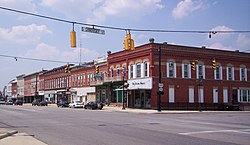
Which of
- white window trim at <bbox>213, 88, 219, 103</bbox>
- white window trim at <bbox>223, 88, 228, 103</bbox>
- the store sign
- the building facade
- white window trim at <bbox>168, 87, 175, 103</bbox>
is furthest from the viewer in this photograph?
the building facade

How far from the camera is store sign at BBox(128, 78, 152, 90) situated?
47775mm

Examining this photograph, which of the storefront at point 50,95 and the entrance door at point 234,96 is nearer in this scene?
the entrance door at point 234,96

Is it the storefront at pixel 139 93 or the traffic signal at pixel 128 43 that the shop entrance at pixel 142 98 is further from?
the traffic signal at pixel 128 43

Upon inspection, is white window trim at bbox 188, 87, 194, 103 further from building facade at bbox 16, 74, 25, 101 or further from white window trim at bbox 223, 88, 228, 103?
building facade at bbox 16, 74, 25, 101

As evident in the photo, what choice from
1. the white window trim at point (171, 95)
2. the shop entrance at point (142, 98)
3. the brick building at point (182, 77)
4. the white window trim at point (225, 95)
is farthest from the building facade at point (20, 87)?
the white window trim at point (225, 95)

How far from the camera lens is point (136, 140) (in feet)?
44.2

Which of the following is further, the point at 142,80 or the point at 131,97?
the point at 131,97

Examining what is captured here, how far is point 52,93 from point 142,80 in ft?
161

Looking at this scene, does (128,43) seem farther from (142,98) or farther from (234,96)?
(234,96)

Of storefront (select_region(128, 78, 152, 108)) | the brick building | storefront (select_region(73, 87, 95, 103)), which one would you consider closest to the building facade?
storefront (select_region(73, 87, 95, 103))


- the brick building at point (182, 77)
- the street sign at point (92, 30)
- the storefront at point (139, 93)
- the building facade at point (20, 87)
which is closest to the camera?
the street sign at point (92, 30)

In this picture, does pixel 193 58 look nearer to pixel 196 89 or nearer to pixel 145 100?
pixel 196 89

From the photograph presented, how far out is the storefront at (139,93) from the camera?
48.4 meters

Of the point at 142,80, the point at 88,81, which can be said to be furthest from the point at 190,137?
the point at 88,81
